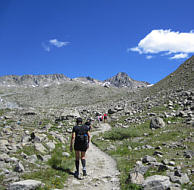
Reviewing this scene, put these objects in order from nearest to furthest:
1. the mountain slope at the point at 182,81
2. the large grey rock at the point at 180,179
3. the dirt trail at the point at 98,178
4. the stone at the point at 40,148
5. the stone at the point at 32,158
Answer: the large grey rock at the point at 180,179 < the dirt trail at the point at 98,178 < the stone at the point at 32,158 < the stone at the point at 40,148 < the mountain slope at the point at 182,81

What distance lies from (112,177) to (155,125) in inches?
473

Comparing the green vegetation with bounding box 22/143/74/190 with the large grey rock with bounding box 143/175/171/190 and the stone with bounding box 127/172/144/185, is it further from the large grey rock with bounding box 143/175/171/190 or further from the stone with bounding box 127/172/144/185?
the large grey rock with bounding box 143/175/171/190

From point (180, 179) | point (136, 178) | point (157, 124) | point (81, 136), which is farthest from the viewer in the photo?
point (157, 124)

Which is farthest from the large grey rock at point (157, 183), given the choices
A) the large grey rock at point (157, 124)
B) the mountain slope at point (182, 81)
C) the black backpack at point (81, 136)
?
the mountain slope at point (182, 81)

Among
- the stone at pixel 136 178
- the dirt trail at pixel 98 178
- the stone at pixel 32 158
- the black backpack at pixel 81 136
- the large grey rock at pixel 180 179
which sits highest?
the black backpack at pixel 81 136

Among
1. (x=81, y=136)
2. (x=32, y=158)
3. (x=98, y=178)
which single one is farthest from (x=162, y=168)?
(x=32, y=158)

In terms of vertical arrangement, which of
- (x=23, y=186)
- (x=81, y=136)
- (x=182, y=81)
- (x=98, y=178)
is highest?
(x=182, y=81)

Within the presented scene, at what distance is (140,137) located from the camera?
17.9m

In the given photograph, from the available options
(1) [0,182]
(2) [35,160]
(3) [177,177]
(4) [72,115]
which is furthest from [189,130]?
(4) [72,115]

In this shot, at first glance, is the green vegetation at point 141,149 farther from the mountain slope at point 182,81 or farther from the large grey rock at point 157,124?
the mountain slope at point 182,81

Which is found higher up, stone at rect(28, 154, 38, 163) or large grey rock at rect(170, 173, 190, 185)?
stone at rect(28, 154, 38, 163)

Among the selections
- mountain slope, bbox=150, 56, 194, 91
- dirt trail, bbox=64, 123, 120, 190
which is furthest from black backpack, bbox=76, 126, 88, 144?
mountain slope, bbox=150, 56, 194, 91

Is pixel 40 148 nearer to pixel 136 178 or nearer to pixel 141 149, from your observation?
pixel 136 178

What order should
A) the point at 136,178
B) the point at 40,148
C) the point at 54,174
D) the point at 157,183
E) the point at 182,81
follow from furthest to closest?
the point at 182,81 → the point at 40,148 → the point at 54,174 → the point at 136,178 → the point at 157,183
